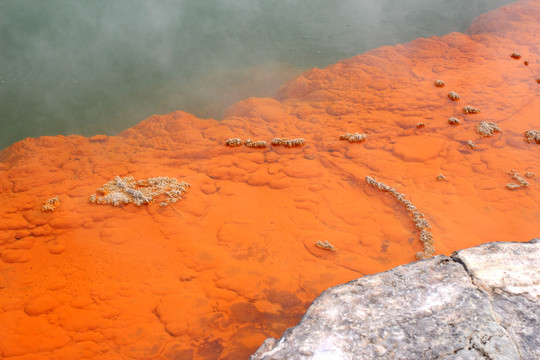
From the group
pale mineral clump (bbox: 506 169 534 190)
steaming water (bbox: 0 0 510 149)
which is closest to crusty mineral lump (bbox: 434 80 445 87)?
steaming water (bbox: 0 0 510 149)

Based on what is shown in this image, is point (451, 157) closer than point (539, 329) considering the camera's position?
No

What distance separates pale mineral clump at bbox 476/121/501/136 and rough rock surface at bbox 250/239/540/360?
117 inches

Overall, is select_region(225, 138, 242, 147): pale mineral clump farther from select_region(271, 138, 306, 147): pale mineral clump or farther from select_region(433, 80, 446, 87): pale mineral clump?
select_region(433, 80, 446, 87): pale mineral clump

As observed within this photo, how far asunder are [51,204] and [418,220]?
340 cm

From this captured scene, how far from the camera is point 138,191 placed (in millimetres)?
3430

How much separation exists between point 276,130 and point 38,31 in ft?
16.0

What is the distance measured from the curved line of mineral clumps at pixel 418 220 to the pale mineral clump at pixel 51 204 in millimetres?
3063

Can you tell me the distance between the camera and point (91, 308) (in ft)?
8.29

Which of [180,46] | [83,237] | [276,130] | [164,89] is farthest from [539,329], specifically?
[180,46]

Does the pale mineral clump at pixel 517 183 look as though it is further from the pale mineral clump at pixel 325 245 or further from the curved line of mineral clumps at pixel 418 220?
the pale mineral clump at pixel 325 245

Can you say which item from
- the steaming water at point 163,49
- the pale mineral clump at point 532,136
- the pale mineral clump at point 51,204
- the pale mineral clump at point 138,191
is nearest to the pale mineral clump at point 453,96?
the pale mineral clump at point 532,136

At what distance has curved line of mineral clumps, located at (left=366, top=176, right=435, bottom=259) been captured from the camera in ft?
9.71

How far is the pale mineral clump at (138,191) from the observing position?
339 centimetres

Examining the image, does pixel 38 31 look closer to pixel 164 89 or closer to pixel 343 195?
pixel 164 89
